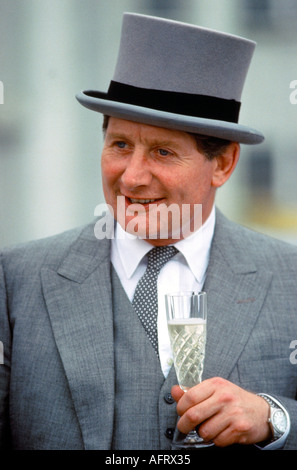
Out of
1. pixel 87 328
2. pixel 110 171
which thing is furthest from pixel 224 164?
pixel 87 328

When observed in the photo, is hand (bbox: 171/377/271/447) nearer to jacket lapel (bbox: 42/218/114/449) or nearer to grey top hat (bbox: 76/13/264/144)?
jacket lapel (bbox: 42/218/114/449)

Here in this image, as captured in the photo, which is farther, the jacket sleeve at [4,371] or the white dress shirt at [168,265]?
the white dress shirt at [168,265]

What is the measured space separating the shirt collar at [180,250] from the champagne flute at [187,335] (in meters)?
0.48

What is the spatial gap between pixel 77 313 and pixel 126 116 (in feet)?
2.15

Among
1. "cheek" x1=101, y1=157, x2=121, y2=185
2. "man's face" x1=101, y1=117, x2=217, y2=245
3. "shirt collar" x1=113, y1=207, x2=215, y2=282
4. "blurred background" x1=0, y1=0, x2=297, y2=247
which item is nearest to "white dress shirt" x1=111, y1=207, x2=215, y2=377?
"shirt collar" x1=113, y1=207, x2=215, y2=282

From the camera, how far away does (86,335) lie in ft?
7.84

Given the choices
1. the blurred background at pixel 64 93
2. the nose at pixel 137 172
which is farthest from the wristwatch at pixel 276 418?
the blurred background at pixel 64 93

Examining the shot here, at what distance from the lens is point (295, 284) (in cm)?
257

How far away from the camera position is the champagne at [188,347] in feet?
6.73

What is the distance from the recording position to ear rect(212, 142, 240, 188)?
8.42ft

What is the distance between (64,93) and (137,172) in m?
2.65

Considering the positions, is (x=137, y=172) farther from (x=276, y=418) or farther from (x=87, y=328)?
(x=276, y=418)

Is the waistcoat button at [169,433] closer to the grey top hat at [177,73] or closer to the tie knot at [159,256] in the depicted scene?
the tie knot at [159,256]

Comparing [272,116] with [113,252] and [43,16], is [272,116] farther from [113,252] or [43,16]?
[113,252]
